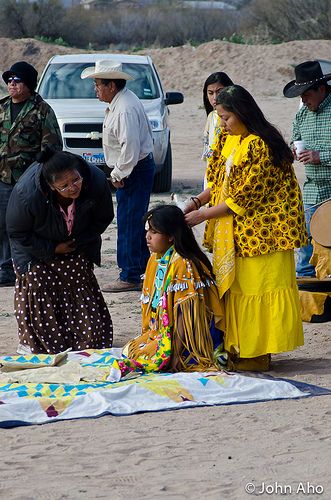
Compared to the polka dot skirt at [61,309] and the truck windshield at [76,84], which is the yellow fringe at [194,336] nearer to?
the polka dot skirt at [61,309]

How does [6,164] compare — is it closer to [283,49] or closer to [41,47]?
[283,49]

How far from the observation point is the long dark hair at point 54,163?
6.70 metres

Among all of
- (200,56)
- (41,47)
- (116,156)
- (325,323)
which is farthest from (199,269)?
(41,47)

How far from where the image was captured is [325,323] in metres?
8.09

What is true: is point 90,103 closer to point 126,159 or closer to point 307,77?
point 126,159

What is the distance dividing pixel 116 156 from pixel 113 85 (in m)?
0.57

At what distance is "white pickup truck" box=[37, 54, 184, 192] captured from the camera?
14.9 meters

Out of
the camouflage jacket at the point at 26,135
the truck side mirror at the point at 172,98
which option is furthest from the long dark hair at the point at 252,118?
the truck side mirror at the point at 172,98

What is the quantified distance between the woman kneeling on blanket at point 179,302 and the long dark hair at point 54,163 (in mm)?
576

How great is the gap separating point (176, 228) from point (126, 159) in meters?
2.37

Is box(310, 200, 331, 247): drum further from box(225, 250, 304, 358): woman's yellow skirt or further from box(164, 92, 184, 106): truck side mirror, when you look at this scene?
box(164, 92, 184, 106): truck side mirror

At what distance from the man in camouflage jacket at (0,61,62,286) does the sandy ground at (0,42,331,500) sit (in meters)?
3.11

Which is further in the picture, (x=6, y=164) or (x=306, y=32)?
(x=306, y=32)

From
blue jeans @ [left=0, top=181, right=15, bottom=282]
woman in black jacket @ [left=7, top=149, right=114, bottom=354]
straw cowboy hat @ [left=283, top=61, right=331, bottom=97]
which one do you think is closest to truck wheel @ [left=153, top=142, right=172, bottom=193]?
blue jeans @ [left=0, top=181, right=15, bottom=282]
